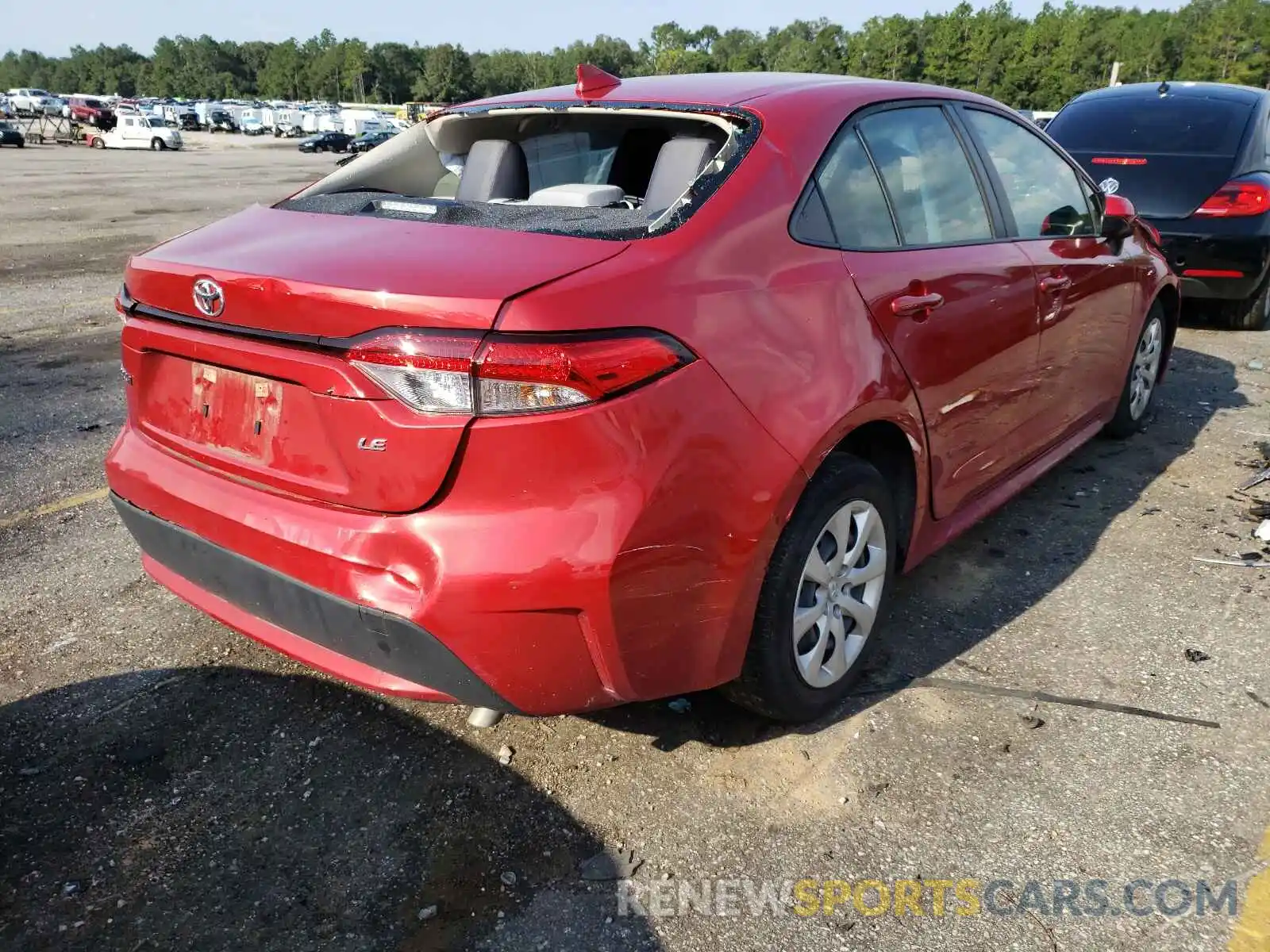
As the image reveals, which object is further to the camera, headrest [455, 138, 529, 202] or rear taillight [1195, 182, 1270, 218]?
rear taillight [1195, 182, 1270, 218]

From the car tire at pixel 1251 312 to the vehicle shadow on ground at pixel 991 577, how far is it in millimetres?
2297

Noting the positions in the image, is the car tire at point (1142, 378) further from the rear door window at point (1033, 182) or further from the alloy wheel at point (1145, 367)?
the rear door window at point (1033, 182)

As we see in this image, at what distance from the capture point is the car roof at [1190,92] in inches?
292

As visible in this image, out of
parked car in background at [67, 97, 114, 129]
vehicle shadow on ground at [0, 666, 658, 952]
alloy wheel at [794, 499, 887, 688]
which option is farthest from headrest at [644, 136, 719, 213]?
parked car in background at [67, 97, 114, 129]

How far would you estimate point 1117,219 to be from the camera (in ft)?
13.3

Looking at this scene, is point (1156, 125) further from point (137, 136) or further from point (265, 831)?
point (137, 136)

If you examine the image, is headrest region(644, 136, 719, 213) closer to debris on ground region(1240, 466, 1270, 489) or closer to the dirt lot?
the dirt lot

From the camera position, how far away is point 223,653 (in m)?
3.08

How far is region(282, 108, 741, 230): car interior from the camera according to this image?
102 inches

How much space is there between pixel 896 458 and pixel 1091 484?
213 centimetres

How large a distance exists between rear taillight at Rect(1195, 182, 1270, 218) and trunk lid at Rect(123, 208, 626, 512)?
6270 millimetres

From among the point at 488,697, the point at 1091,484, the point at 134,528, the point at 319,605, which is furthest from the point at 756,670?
the point at 1091,484

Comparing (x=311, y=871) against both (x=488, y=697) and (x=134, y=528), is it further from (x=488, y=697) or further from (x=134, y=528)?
(x=134, y=528)

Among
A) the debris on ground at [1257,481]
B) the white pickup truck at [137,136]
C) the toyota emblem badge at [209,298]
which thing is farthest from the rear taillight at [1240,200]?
the white pickup truck at [137,136]
